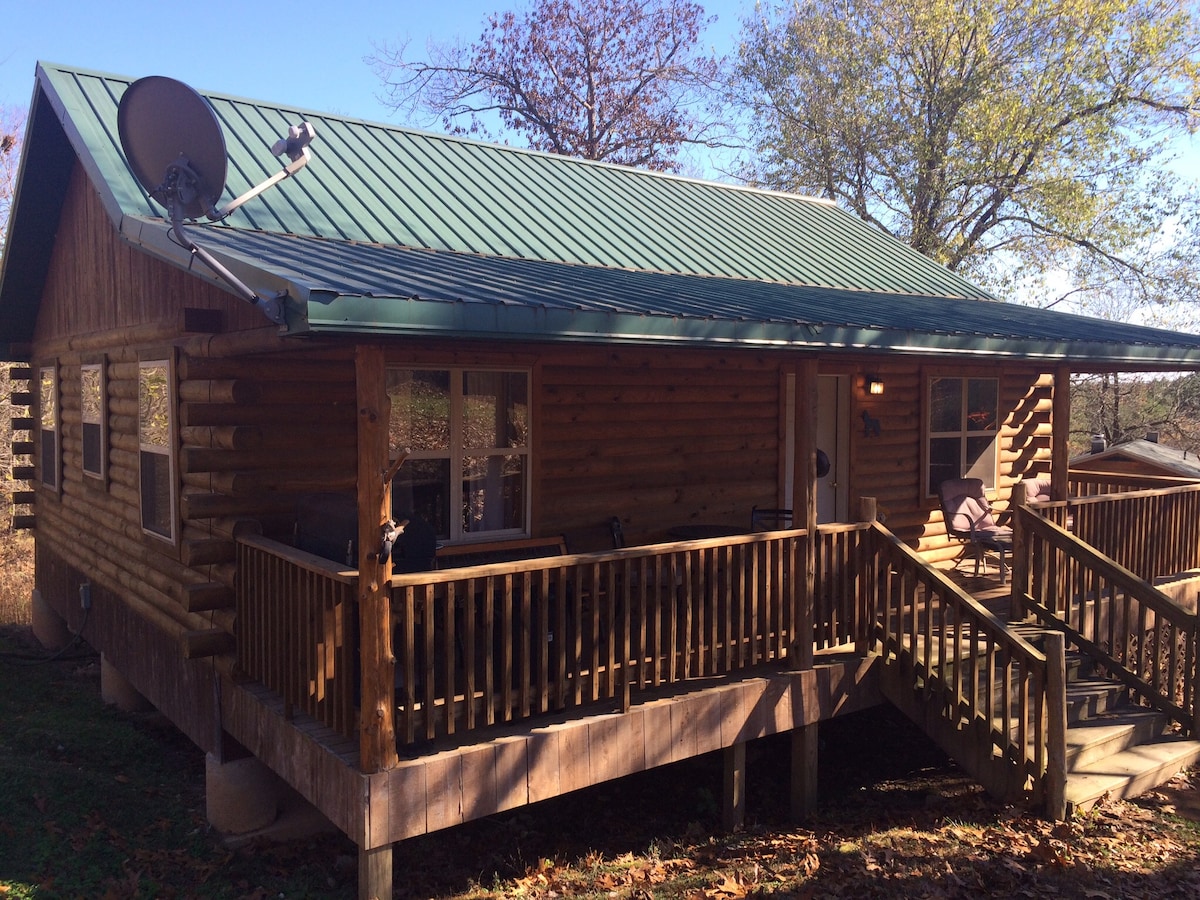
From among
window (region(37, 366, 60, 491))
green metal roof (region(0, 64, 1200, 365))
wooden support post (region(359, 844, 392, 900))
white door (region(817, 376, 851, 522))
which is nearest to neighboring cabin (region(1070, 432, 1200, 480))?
green metal roof (region(0, 64, 1200, 365))

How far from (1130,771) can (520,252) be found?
616 cm

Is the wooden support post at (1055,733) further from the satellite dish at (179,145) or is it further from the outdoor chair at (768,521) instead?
the satellite dish at (179,145)

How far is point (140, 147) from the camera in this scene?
6125 millimetres

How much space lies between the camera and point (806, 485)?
6832 millimetres

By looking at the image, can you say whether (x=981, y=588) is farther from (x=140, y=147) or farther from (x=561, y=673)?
(x=140, y=147)

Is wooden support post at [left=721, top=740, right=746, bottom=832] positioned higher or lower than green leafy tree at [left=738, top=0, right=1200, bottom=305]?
lower

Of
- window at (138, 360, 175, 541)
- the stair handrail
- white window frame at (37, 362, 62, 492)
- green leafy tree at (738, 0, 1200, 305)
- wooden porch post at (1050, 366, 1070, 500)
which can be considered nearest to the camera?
window at (138, 360, 175, 541)

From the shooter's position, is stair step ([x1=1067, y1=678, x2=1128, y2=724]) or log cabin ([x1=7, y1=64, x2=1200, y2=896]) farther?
stair step ([x1=1067, y1=678, x2=1128, y2=724])

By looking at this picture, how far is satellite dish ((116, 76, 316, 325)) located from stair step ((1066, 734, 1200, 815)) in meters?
6.37

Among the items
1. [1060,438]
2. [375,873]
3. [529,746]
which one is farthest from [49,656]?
[1060,438]

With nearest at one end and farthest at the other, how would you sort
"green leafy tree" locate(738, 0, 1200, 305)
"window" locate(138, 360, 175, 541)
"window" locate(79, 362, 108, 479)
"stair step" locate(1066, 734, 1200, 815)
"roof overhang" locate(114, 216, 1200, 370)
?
"roof overhang" locate(114, 216, 1200, 370) → "stair step" locate(1066, 734, 1200, 815) → "window" locate(138, 360, 175, 541) → "window" locate(79, 362, 108, 479) → "green leafy tree" locate(738, 0, 1200, 305)

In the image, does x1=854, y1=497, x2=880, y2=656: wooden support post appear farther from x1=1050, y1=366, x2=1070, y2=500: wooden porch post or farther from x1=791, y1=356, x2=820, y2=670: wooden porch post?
x1=1050, y1=366, x2=1070, y2=500: wooden porch post

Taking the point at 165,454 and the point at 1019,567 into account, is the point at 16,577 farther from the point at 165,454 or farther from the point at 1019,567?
the point at 1019,567

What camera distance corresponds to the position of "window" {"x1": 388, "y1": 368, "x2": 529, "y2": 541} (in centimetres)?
749
